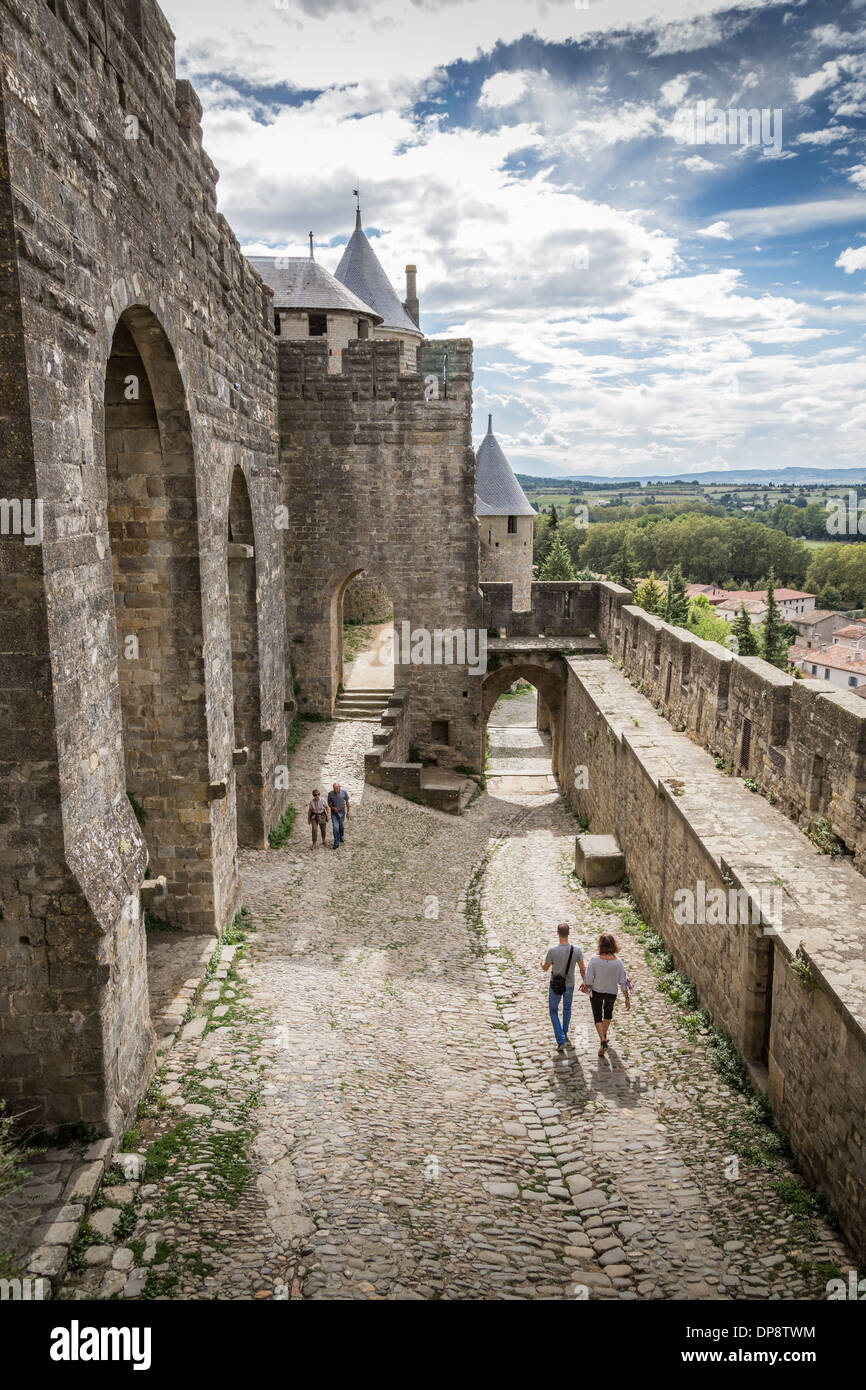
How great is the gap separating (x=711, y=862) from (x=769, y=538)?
115420 millimetres

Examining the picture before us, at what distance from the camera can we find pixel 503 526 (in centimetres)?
3228

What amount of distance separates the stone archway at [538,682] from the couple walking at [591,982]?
1051 centimetres

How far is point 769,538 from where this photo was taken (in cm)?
11381

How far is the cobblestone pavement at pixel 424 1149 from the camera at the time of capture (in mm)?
4531

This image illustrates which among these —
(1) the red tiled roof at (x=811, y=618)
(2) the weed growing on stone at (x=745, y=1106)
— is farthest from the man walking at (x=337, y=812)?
(1) the red tiled roof at (x=811, y=618)

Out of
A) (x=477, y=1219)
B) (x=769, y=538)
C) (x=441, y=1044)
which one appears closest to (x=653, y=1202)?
(x=477, y=1219)

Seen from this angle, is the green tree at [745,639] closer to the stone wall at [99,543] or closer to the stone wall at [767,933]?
the stone wall at [767,933]

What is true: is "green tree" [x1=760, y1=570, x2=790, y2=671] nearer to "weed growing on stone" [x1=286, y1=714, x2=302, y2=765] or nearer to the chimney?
the chimney

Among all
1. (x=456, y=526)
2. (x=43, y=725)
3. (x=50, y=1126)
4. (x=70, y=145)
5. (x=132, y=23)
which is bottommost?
(x=50, y=1126)

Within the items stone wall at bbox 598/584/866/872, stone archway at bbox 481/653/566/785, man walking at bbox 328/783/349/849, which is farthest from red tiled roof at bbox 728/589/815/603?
man walking at bbox 328/783/349/849

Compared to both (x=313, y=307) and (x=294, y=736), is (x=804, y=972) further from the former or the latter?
(x=313, y=307)

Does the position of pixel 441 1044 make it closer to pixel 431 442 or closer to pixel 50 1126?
pixel 50 1126

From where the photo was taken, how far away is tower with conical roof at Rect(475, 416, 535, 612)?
3225cm

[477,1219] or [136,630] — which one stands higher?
[136,630]
